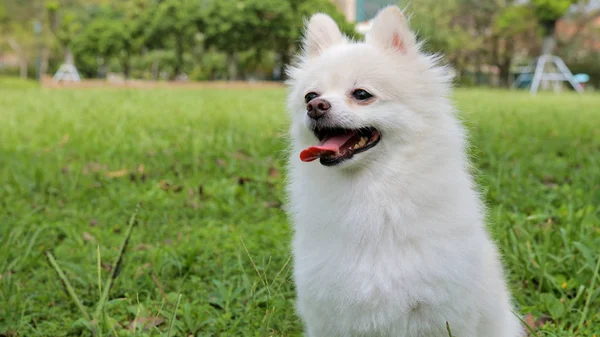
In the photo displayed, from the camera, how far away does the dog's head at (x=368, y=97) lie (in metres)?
1.94

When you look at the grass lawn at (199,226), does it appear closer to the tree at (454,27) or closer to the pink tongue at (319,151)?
the pink tongue at (319,151)

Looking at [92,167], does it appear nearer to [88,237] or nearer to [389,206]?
[88,237]

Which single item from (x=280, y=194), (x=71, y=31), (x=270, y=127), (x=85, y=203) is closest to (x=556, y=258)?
(x=280, y=194)

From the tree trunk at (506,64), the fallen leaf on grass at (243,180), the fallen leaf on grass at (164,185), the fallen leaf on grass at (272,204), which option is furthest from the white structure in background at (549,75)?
the fallen leaf on grass at (164,185)

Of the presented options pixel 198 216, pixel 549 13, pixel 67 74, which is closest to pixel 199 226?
pixel 198 216

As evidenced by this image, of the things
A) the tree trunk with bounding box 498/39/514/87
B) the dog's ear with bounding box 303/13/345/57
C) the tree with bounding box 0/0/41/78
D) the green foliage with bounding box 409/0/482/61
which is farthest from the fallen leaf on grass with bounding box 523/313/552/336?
the tree trunk with bounding box 498/39/514/87

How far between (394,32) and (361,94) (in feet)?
0.98

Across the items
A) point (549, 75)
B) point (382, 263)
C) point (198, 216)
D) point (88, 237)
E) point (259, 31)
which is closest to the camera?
point (382, 263)

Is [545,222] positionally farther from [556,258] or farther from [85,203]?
[85,203]

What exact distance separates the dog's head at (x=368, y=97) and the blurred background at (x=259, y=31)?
27.6m

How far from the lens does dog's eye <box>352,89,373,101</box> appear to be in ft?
6.59

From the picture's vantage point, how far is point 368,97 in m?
2.01

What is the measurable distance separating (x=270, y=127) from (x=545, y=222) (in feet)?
15.1

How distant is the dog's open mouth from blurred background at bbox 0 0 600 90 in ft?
91.0
